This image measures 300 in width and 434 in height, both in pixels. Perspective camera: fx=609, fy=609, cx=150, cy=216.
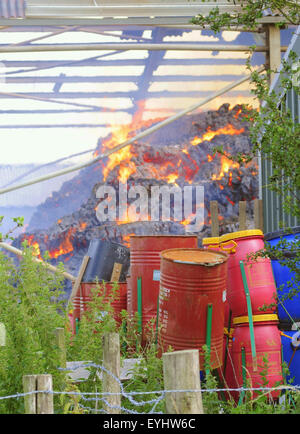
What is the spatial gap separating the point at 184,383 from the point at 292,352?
2.81 m

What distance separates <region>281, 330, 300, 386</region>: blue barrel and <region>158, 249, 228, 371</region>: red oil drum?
78cm

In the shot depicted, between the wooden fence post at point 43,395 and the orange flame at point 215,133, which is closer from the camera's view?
the wooden fence post at point 43,395

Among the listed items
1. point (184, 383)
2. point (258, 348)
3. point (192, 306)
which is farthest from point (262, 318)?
point (184, 383)

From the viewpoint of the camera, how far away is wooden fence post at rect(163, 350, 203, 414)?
228 centimetres

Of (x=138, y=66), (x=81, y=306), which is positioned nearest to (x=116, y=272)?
(x=81, y=306)

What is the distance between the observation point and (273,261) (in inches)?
203

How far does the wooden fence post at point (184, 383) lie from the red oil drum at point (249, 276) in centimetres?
253

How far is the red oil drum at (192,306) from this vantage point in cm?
429

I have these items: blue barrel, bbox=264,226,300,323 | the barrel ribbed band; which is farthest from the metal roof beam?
the barrel ribbed band

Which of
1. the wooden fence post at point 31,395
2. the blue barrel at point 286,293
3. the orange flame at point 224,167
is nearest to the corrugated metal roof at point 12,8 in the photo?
the orange flame at point 224,167

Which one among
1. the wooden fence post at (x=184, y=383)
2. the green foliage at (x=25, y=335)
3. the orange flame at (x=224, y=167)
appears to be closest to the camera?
the wooden fence post at (x=184, y=383)

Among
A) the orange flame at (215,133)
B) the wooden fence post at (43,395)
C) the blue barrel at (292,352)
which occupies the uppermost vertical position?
the orange flame at (215,133)

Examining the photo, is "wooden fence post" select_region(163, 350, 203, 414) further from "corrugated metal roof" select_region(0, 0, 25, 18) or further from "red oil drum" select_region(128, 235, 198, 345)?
"corrugated metal roof" select_region(0, 0, 25, 18)

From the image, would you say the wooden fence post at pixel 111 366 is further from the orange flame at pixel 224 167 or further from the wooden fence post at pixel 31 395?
the orange flame at pixel 224 167
